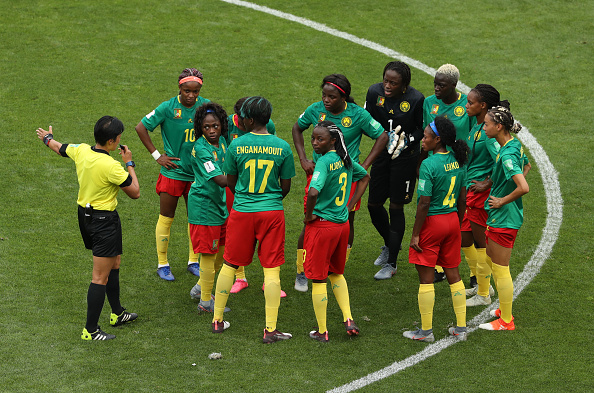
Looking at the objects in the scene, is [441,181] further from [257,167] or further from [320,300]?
[257,167]

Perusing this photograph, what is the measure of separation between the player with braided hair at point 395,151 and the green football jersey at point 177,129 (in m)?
2.06

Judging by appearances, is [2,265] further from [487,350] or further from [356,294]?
[487,350]

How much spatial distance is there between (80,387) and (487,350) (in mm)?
3732

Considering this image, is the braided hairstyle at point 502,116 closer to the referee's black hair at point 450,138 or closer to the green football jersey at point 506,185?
the green football jersey at point 506,185

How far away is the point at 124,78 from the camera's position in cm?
1343

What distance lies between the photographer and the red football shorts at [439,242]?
6.92 meters

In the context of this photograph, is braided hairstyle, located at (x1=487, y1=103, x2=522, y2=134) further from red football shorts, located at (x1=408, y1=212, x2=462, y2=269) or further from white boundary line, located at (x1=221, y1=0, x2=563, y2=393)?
white boundary line, located at (x1=221, y1=0, x2=563, y2=393)

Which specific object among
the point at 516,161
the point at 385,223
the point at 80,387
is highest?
the point at 516,161

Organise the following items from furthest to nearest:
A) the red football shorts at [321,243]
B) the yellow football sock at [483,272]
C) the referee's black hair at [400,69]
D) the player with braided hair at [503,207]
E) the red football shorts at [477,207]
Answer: the referee's black hair at [400,69] → the yellow football sock at [483,272] → the red football shorts at [477,207] → the player with braided hair at [503,207] → the red football shorts at [321,243]

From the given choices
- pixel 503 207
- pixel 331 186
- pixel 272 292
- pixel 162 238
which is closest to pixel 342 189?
pixel 331 186

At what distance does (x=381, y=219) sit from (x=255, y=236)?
2.41 metres

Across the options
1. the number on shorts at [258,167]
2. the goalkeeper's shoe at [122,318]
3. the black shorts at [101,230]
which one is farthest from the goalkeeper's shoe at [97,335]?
the number on shorts at [258,167]

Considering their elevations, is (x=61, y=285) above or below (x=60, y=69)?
below

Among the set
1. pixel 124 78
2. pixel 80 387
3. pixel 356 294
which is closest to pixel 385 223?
pixel 356 294
